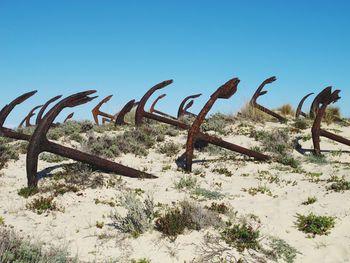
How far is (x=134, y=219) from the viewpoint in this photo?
488 centimetres

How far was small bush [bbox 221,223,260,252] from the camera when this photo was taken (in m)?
4.55

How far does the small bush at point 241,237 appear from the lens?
4.55 meters

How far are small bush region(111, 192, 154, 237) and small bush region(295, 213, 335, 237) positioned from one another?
213 cm

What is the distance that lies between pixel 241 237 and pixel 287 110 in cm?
1279

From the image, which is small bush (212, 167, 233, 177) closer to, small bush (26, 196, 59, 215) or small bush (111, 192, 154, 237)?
small bush (111, 192, 154, 237)

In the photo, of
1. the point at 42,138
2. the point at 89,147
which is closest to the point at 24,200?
the point at 42,138

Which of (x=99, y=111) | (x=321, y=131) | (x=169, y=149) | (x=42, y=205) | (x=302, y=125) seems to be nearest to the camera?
(x=42, y=205)

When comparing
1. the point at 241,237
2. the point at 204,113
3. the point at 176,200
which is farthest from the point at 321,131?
the point at 241,237

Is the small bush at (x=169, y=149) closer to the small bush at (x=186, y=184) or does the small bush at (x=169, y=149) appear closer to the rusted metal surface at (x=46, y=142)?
the small bush at (x=186, y=184)

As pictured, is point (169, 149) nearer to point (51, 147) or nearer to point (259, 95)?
point (51, 147)

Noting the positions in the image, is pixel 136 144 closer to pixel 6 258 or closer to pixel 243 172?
pixel 243 172

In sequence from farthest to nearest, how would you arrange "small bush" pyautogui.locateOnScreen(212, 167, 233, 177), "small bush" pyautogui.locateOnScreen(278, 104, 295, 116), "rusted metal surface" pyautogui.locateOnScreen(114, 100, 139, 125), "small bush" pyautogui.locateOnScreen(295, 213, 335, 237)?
"small bush" pyautogui.locateOnScreen(278, 104, 295, 116) → "rusted metal surface" pyautogui.locateOnScreen(114, 100, 139, 125) → "small bush" pyautogui.locateOnScreen(212, 167, 233, 177) → "small bush" pyautogui.locateOnScreen(295, 213, 335, 237)

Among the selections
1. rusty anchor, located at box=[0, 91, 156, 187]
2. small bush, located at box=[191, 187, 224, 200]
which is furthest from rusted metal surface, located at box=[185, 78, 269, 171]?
rusty anchor, located at box=[0, 91, 156, 187]

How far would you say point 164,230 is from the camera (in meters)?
4.79
